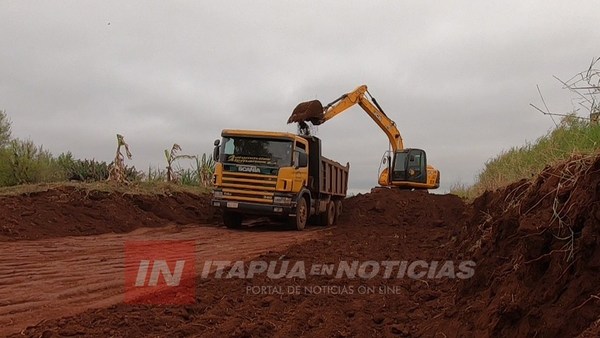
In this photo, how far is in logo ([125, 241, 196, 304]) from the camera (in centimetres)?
695

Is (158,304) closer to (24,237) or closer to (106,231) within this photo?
(24,237)

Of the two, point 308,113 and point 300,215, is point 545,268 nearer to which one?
point 300,215

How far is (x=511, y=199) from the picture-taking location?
21.6ft

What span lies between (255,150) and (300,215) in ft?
7.86

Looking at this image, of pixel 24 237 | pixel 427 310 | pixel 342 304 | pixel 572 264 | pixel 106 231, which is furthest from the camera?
pixel 106 231

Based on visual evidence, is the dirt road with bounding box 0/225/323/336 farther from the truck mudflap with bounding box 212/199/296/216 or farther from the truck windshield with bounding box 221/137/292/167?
the truck windshield with bounding box 221/137/292/167

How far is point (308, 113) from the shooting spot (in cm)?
1912

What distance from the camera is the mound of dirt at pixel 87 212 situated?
45.8ft

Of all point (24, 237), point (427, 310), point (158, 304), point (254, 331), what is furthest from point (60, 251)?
point (427, 310)

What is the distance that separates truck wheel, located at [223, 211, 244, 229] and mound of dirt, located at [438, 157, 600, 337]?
12250 millimetres

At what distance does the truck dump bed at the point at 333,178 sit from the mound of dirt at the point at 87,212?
4.19m

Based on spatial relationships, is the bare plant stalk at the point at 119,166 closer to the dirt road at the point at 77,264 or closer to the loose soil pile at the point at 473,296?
the dirt road at the point at 77,264

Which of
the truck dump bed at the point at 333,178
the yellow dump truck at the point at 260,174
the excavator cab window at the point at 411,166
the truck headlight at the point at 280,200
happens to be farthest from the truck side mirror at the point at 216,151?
the excavator cab window at the point at 411,166

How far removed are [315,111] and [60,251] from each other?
1053 centimetres
